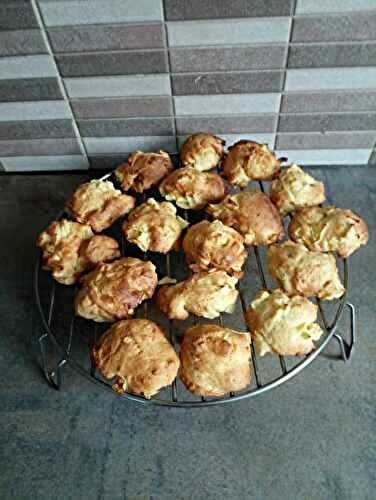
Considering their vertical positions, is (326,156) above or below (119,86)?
below

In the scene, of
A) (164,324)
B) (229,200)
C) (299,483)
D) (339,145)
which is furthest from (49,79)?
(299,483)

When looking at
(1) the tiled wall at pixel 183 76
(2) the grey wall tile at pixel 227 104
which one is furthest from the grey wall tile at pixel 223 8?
(2) the grey wall tile at pixel 227 104

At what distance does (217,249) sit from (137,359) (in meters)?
0.32

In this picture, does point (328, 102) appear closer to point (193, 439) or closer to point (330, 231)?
point (330, 231)

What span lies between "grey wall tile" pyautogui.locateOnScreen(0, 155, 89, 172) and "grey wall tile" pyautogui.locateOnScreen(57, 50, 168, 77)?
0.34 metres

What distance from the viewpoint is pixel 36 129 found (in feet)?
4.33

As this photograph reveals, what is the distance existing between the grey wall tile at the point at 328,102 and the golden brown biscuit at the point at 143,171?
1.39ft

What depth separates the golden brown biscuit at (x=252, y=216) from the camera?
1027 mm

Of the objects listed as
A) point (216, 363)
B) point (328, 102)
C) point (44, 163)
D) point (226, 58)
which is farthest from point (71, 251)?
point (328, 102)

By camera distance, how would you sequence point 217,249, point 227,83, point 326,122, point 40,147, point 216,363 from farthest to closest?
1. point 40,147
2. point 326,122
3. point 227,83
4. point 217,249
5. point 216,363

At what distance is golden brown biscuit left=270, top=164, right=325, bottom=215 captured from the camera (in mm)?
1075

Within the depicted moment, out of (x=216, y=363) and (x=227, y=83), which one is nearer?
(x=216, y=363)

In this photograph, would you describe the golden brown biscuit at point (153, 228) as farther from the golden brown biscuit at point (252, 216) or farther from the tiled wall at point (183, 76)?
the tiled wall at point (183, 76)

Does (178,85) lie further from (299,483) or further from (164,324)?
(299,483)
